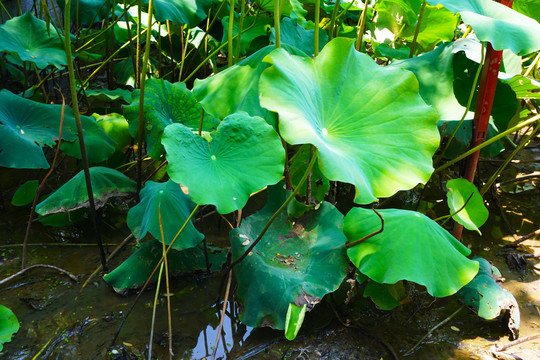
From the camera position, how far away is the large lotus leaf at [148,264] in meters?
1.44

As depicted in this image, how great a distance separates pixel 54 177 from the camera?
2080 millimetres

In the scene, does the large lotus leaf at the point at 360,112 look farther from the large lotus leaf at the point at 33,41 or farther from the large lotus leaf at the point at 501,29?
the large lotus leaf at the point at 33,41

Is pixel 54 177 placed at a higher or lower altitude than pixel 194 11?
lower

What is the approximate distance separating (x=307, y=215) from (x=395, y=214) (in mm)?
287

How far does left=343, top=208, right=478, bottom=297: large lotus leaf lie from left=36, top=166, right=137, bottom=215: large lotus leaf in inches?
34.3

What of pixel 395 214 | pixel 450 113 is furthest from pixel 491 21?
pixel 395 214

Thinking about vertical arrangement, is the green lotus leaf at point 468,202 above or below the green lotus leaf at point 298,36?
below

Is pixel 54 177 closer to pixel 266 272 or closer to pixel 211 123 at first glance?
pixel 211 123

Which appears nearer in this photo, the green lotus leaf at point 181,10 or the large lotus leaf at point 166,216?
the large lotus leaf at point 166,216

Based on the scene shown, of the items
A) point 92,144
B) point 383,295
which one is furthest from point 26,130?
point 383,295

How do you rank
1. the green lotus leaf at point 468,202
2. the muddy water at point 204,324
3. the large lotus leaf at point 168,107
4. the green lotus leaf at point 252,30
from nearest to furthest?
the muddy water at point 204,324
the green lotus leaf at point 468,202
the large lotus leaf at point 168,107
the green lotus leaf at point 252,30

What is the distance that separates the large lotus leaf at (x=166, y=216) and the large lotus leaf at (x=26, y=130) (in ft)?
1.43

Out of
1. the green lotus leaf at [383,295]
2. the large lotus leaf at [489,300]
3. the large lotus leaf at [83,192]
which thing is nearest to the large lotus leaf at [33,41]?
the large lotus leaf at [83,192]

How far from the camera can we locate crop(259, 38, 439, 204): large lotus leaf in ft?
3.39
